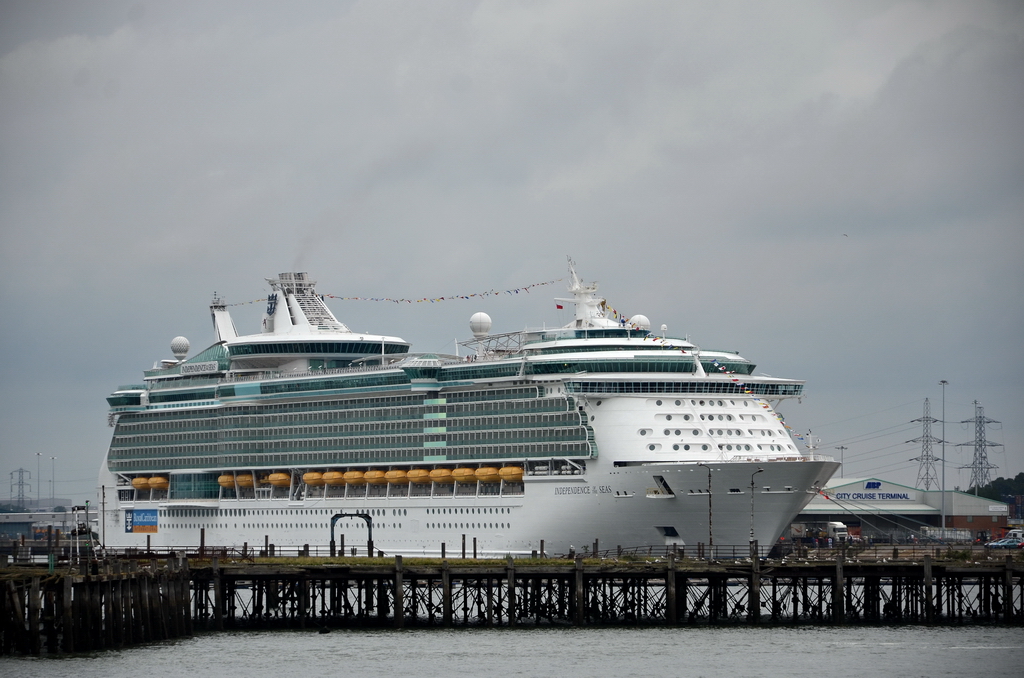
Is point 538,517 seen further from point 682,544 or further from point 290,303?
point 290,303

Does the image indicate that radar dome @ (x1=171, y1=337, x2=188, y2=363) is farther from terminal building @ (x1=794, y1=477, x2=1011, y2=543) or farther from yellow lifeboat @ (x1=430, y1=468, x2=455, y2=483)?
terminal building @ (x1=794, y1=477, x2=1011, y2=543)

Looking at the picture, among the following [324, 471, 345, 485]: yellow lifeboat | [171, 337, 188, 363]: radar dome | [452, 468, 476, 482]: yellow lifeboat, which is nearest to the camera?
[452, 468, 476, 482]: yellow lifeboat

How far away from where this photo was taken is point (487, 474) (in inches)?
3346

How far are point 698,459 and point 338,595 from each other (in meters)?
19.1

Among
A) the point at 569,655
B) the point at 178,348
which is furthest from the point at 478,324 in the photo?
the point at 569,655

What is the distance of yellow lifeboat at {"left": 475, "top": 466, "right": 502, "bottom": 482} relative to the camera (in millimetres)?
84812

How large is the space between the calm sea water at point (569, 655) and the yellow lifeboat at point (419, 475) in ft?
79.0

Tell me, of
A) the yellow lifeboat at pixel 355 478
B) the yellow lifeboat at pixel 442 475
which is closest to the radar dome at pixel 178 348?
the yellow lifeboat at pixel 355 478

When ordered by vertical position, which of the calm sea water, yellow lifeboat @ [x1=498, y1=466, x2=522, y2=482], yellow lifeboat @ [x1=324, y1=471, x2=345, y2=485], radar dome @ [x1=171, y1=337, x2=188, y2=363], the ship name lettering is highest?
radar dome @ [x1=171, y1=337, x2=188, y2=363]

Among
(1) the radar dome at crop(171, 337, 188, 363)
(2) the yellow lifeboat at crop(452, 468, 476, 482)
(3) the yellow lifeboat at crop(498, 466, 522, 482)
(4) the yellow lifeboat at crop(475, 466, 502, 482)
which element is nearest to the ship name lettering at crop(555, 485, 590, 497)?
(3) the yellow lifeboat at crop(498, 466, 522, 482)

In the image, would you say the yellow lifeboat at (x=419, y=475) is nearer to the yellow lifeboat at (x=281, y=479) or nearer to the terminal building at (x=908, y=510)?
the yellow lifeboat at (x=281, y=479)

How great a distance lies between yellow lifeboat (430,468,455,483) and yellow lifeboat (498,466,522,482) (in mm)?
3731

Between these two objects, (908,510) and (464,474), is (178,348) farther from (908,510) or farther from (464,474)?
(908,510)

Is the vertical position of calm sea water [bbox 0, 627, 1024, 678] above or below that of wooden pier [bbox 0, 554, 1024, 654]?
below
